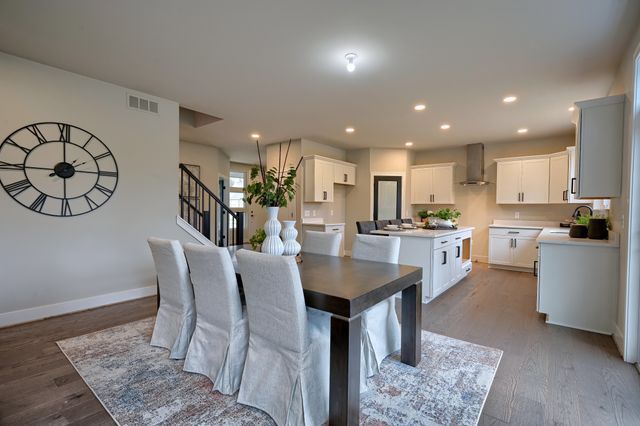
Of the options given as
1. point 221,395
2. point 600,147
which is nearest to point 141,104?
point 221,395

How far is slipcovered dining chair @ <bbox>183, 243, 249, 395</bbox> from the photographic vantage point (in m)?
1.96

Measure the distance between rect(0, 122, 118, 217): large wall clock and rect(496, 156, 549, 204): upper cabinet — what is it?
22.3ft

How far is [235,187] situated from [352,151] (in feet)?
13.8

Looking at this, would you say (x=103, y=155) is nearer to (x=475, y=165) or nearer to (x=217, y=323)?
(x=217, y=323)

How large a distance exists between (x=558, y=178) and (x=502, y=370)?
496cm

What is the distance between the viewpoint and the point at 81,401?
1891mm

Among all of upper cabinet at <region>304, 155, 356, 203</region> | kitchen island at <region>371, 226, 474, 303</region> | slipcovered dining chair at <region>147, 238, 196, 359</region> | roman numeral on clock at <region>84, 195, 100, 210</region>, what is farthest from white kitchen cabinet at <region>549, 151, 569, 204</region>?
roman numeral on clock at <region>84, 195, 100, 210</region>

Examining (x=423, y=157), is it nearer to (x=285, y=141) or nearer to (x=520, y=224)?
(x=520, y=224)

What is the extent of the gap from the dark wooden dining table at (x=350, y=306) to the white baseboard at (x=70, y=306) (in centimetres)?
282

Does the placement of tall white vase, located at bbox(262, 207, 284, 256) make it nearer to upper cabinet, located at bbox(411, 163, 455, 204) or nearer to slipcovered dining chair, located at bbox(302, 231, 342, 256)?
slipcovered dining chair, located at bbox(302, 231, 342, 256)

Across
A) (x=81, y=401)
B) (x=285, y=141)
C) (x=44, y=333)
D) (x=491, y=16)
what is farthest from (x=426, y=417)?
(x=285, y=141)

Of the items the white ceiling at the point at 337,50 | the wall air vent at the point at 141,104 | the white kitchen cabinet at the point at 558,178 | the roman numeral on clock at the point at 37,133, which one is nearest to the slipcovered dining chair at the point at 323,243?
the white ceiling at the point at 337,50

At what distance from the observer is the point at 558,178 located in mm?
5699

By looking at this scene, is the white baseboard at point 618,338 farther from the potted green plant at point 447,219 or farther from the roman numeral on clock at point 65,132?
the roman numeral on clock at point 65,132
